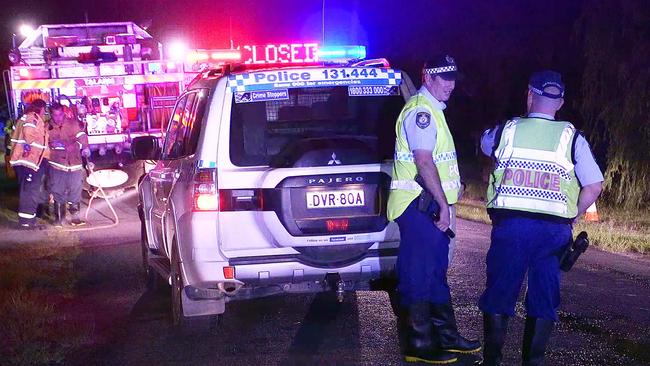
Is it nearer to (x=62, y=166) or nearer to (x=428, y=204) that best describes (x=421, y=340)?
(x=428, y=204)

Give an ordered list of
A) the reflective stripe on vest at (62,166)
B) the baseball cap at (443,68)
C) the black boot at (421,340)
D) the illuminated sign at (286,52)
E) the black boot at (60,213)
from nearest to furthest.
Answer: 1. the baseball cap at (443,68)
2. the black boot at (421,340)
3. the illuminated sign at (286,52)
4. the reflective stripe on vest at (62,166)
5. the black boot at (60,213)

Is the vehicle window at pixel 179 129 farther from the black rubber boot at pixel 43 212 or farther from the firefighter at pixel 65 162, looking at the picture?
the black rubber boot at pixel 43 212

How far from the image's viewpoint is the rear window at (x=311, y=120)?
5461mm

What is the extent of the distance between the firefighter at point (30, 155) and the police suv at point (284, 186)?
6.47 metres

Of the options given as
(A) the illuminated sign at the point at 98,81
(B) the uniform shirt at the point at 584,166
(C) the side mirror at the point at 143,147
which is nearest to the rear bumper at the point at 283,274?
(B) the uniform shirt at the point at 584,166

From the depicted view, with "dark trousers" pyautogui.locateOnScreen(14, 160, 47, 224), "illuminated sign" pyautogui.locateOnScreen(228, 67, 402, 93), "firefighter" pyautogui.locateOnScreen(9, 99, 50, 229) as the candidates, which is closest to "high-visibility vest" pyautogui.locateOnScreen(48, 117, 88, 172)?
"firefighter" pyautogui.locateOnScreen(9, 99, 50, 229)

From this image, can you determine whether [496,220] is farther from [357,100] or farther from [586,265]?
[586,265]

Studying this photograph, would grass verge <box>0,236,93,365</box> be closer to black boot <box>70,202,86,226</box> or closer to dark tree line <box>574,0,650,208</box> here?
black boot <box>70,202,86,226</box>

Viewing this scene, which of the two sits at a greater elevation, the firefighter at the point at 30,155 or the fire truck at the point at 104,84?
the fire truck at the point at 104,84

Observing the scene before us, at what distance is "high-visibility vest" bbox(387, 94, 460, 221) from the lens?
16.1ft

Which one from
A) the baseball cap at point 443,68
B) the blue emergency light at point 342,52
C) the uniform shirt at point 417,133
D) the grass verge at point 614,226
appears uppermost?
the blue emergency light at point 342,52

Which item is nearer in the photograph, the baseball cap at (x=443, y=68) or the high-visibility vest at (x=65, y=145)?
the baseball cap at (x=443, y=68)

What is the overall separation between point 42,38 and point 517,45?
11.6 meters

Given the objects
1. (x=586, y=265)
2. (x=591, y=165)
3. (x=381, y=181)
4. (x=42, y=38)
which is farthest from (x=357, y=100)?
(x=42, y=38)
